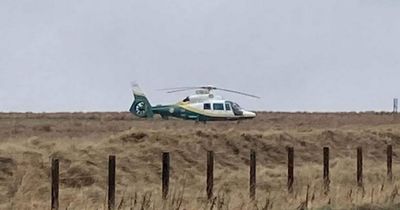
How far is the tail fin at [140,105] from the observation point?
260 feet

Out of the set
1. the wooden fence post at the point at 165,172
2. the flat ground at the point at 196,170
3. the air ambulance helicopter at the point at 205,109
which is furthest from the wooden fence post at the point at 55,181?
the air ambulance helicopter at the point at 205,109

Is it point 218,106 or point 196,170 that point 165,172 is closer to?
point 196,170

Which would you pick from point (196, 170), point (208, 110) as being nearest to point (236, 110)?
point (208, 110)

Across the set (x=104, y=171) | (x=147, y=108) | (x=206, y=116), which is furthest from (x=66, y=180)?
(x=147, y=108)

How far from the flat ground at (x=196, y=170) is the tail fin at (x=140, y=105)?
1172 inches

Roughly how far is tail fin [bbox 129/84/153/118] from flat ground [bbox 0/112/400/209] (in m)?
29.8

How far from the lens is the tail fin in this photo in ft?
260

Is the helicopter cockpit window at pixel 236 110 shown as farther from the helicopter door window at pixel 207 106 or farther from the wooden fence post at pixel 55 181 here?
the wooden fence post at pixel 55 181

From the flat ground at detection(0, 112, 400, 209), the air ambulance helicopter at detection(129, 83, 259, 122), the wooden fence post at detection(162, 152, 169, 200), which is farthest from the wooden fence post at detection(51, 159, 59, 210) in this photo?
the air ambulance helicopter at detection(129, 83, 259, 122)

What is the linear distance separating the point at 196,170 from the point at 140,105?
45680mm

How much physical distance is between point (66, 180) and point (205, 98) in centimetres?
4395

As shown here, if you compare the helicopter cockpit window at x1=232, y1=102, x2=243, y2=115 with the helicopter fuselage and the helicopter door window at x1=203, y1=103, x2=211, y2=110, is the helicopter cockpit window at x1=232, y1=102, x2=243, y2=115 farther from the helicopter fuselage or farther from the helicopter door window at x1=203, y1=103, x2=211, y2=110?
the helicopter door window at x1=203, y1=103, x2=211, y2=110

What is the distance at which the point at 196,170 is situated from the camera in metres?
35.2

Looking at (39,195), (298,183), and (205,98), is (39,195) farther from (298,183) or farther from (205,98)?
(205,98)
